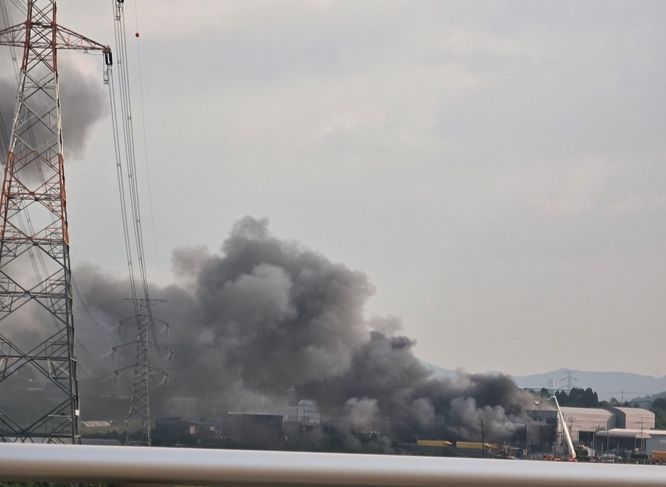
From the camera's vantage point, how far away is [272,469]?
16.7 inches

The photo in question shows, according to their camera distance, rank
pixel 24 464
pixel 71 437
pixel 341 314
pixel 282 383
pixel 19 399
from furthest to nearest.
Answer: pixel 341 314
pixel 282 383
pixel 19 399
pixel 71 437
pixel 24 464

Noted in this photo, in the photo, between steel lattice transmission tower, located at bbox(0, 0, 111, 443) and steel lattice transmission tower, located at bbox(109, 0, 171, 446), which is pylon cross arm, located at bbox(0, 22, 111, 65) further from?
steel lattice transmission tower, located at bbox(109, 0, 171, 446)

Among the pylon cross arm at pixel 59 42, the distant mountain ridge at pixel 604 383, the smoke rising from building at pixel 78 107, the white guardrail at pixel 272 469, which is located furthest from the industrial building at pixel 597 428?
the white guardrail at pixel 272 469

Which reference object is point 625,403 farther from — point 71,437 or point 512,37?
point 71,437

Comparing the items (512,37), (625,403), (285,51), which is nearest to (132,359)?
(285,51)

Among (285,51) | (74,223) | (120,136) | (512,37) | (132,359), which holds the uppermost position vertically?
(512,37)

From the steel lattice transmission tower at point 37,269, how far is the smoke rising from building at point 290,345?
204 centimetres

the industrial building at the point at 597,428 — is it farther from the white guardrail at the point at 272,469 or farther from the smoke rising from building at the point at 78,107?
the white guardrail at the point at 272,469

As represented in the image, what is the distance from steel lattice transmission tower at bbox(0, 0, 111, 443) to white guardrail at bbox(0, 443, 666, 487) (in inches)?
400

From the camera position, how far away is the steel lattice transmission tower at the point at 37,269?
11227 mm

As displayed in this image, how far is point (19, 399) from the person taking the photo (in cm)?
1479

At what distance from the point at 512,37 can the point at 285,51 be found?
8983 mm

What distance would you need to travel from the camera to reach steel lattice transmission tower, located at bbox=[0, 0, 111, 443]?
36.8 feet

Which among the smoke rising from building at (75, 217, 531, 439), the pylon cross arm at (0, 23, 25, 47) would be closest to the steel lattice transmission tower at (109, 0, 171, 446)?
the smoke rising from building at (75, 217, 531, 439)
